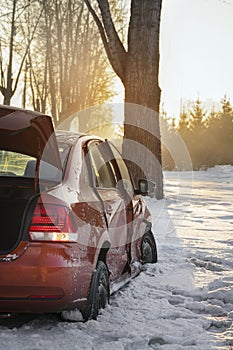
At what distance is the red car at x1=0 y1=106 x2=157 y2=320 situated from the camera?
4.15 metres

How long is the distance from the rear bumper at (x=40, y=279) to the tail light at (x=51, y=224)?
0.17 ft

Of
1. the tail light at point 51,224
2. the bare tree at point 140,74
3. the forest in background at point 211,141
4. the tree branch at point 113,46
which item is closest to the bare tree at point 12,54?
the tree branch at point 113,46

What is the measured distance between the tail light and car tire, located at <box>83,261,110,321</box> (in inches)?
19.9

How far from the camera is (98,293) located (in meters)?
4.74

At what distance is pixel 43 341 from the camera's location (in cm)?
422

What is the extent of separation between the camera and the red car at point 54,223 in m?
4.15

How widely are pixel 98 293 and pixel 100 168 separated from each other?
1.23 meters

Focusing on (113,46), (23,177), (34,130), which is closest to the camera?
(34,130)

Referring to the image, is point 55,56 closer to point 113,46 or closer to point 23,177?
point 113,46

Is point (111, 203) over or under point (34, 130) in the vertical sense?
under

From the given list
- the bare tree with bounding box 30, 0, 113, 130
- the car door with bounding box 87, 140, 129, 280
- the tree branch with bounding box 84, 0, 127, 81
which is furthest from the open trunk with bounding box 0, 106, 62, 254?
the bare tree with bounding box 30, 0, 113, 130

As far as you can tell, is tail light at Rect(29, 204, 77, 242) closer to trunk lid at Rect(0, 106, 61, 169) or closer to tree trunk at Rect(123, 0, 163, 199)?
trunk lid at Rect(0, 106, 61, 169)

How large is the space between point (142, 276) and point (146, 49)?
838 centimetres

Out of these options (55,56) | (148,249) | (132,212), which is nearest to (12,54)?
(55,56)
